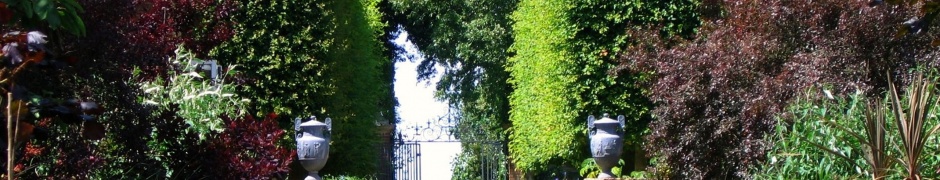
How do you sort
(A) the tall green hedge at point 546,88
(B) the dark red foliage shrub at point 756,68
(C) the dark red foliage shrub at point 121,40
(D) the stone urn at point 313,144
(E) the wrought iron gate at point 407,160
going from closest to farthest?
(C) the dark red foliage shrub at point 121,40 → (B) the dark red foliage shrub at point 756,68 → (D) the stone urn at point 313,144 → (A) the tall green hedge at point 546,88 → (E) the wrought iron gate at point 407,160

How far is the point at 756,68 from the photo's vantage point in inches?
375

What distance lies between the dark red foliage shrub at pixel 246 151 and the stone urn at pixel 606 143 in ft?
15.9

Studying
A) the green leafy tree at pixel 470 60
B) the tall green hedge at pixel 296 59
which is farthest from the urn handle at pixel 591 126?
the green leafy tree at pixel 470 60

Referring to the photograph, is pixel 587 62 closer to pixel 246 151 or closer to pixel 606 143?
pixel 606 143

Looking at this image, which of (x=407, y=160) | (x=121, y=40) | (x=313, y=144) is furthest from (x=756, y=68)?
(x=407, y=160)

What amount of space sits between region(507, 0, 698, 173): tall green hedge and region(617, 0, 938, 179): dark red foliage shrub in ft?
6.56

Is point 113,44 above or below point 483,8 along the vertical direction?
below

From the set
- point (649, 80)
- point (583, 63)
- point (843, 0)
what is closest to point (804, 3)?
point (843, 0)

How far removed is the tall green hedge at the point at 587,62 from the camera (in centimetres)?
1248

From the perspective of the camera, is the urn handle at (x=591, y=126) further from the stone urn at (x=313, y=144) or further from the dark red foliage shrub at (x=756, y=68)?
the stone urn at (x=313, y=144)

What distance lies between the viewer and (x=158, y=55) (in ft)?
18.4

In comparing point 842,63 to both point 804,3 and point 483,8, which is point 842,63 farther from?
point 483,8

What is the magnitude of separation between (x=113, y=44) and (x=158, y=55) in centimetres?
39

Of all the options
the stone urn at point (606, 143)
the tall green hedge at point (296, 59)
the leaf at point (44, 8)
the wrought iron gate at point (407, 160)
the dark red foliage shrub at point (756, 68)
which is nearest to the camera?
the leaf at point (44, 8)
